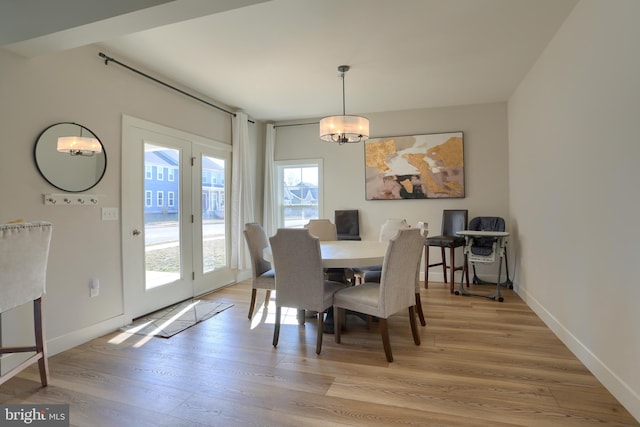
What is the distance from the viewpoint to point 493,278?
4.64m

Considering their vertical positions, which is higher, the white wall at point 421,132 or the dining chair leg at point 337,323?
the white wall at point 421,132

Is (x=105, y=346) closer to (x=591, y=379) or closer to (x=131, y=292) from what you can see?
(x=131, y=292)

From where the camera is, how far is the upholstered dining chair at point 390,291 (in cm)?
239

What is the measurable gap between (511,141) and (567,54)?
6.46 feet

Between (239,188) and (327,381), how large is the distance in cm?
321

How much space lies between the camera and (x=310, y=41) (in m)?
2.83

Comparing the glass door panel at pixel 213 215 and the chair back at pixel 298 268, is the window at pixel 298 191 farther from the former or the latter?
the chair back at pixel 298 268

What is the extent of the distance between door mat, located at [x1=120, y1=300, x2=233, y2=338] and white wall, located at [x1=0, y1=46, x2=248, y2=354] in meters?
0.25

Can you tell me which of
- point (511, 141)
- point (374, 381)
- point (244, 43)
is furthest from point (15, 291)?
point (511, 141)

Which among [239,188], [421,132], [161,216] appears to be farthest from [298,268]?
[421,132]

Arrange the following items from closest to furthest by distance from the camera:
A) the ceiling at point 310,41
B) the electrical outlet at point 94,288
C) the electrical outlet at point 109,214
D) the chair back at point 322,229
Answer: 1. the ceiling at point 310,41
2. the electrical outlet at point 94,288
3. the electrical outlet at point 109,214
4. the chair back at point 322,229

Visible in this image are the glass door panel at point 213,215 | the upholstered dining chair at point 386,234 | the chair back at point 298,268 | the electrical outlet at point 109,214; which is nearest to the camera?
the chair back at point 298,268

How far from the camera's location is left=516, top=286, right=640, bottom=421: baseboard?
1.77 metres

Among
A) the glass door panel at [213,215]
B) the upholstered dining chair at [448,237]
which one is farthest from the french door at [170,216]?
the upholstered dining chair at [448,237]
